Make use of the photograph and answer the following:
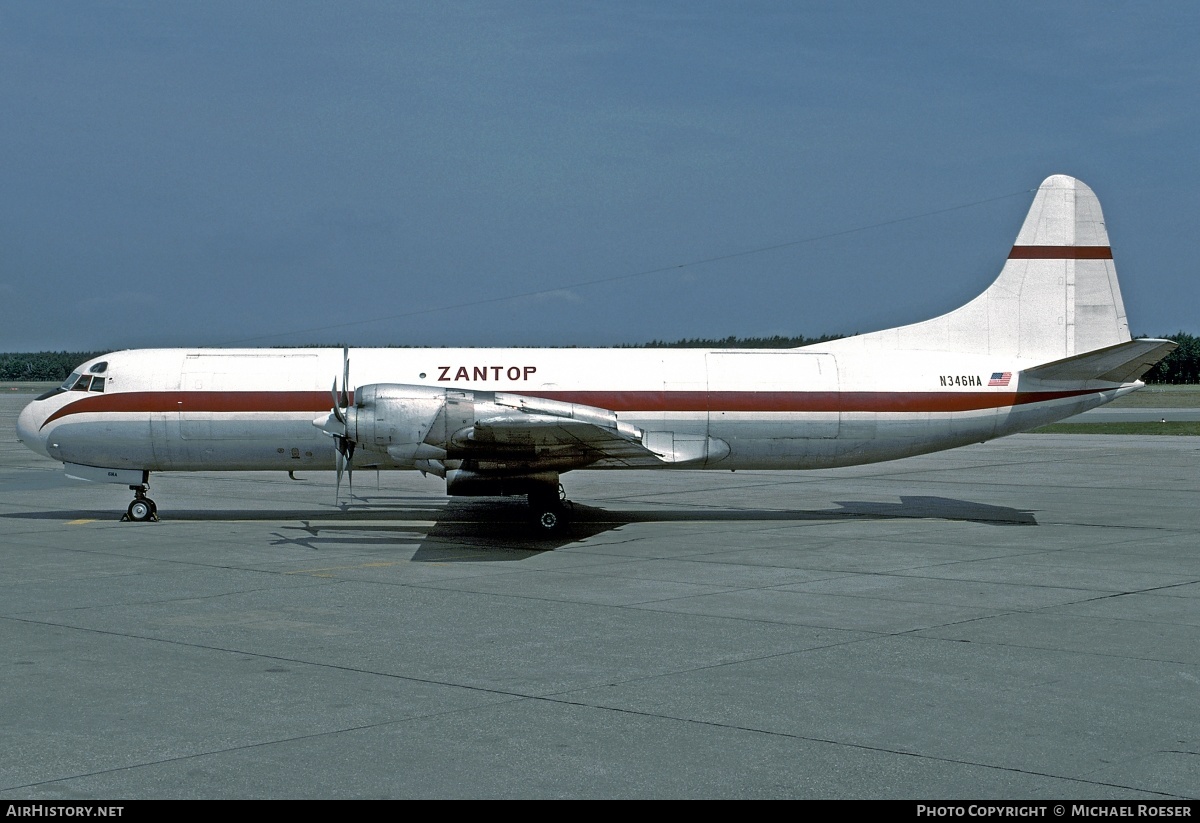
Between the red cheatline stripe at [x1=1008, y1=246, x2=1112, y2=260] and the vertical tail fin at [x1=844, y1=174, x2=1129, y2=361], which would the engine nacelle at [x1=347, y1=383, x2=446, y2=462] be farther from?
the red cheatline stripe at [x1=1008, y1=246, x2=1112, y2=260]

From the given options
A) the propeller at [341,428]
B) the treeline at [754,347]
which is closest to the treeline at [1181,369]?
the treeline at [754,347]

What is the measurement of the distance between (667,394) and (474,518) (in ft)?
15.8

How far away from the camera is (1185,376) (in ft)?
419

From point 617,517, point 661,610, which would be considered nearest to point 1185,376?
point 617,517

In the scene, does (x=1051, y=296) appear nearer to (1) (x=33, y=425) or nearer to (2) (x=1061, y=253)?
(2) (x=1061, y=253)

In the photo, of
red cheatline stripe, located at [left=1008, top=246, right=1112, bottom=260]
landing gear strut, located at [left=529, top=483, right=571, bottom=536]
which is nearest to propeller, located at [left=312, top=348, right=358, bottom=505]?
landing gear strut, located at [left=529, top=483, right=571, bottom=536]

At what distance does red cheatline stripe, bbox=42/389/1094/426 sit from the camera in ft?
76.2

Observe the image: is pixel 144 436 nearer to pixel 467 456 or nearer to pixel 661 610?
pixel 467 456

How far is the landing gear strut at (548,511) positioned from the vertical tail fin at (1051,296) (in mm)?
8032

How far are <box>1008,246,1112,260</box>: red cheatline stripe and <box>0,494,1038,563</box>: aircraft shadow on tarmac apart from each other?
5593 mm

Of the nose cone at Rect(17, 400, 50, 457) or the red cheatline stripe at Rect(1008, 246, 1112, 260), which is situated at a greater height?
the red cheatline stripe at Rect(1008, 246, 1112, 260)

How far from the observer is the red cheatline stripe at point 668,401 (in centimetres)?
2322

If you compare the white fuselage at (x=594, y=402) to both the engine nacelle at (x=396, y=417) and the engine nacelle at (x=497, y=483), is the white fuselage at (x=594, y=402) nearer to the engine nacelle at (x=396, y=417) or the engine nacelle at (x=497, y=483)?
the engine nacelle at (x=497, y=483)
